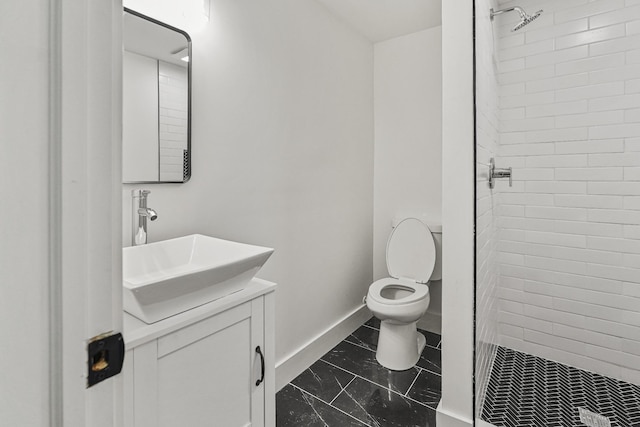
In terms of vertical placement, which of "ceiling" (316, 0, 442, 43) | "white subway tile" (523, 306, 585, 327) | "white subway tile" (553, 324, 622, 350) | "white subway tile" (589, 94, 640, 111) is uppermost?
"ceiling" (316, 0, 442, 43)

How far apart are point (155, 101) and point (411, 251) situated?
75.8 inches

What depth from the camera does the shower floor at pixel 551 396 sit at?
164 cm

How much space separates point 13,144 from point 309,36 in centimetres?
208

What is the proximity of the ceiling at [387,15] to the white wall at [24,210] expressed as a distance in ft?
7.21

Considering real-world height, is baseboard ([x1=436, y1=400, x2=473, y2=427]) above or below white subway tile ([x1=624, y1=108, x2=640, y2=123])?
below

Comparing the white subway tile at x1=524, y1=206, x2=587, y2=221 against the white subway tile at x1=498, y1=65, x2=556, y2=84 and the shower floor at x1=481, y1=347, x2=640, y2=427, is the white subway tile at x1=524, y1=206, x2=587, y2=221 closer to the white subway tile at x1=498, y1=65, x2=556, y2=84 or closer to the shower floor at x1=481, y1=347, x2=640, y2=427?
the white subway tile at x1=498, y1=65, x2=556, y2=84

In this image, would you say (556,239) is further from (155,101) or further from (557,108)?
(155,101)

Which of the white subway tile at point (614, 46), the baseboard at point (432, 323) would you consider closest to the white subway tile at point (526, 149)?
the white subway tile at point (614, 46)

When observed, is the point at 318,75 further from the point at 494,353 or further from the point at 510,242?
the point at 494,353

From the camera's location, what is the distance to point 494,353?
2.15 m

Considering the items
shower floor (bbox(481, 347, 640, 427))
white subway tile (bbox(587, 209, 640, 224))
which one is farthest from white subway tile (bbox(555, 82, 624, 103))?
shower floor (bbox(481, 347, 640, 427))

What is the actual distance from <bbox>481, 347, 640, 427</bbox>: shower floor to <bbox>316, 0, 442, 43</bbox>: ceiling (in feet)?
7.82

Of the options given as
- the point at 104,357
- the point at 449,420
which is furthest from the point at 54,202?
the point at 449,420

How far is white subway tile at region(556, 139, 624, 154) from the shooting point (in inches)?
76.6
